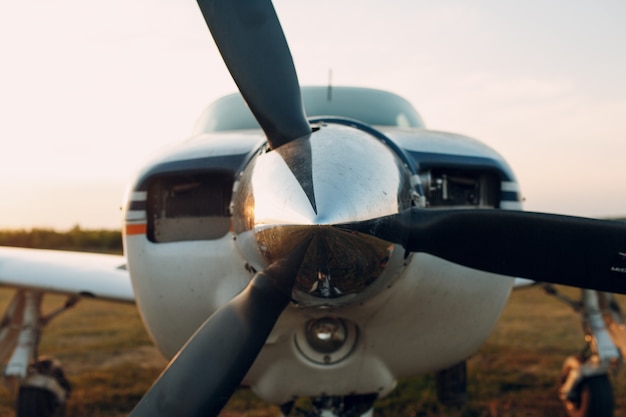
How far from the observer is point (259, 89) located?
2.49m

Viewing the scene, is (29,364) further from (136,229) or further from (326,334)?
(326,334)

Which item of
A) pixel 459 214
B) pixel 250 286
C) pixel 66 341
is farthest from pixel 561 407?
pixel 66 341

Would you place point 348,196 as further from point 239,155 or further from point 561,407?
point 561,407

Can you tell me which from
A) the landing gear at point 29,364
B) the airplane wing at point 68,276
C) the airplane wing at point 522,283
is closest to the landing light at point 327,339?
the airplane wing at point 522,283

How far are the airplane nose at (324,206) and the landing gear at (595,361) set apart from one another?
13.2 ft

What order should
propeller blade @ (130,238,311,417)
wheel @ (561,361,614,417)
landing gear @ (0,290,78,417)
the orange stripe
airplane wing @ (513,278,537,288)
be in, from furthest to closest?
→ wheel @ (561,361,614,417) → landing gear @ (0,290,78,417) → airplane wing @ (513,278,537,288) → the orange stripe → propeller blade @ (130,238,311,417)

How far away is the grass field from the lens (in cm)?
536

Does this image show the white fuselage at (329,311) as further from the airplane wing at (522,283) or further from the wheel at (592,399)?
the wheel at (592,399)

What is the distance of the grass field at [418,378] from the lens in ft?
17.6

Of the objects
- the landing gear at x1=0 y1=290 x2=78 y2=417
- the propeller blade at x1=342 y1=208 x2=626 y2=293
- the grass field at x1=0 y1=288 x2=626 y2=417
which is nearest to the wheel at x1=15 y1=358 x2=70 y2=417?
the landing gear at x1=0 y1=290 x2=78 y2=417

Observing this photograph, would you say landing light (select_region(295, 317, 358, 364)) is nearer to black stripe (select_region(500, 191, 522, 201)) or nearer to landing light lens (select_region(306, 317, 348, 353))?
landing light lens (select_region(306, 317, 348, 353))

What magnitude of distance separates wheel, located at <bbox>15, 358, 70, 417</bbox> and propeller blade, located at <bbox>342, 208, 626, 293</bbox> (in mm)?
4356

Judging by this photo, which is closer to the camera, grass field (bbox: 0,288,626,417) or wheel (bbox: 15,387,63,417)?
wheel (bbox: 15,387,63,417)

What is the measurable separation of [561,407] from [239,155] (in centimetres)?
460
